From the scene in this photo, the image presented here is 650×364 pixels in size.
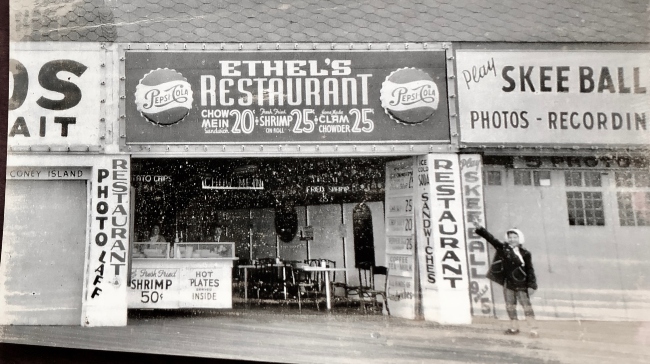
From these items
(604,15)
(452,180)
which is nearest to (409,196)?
(452,180)

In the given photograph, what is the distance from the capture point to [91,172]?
265 centimetres

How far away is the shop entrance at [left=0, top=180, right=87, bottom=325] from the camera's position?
2307 mm

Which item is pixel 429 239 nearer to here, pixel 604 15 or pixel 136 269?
pixel 604 15

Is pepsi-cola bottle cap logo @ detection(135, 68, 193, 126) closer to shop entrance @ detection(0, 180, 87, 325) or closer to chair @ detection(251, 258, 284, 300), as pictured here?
shop entrance @ detection(0, 180, 87, 325)

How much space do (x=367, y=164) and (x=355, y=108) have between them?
0.35 m

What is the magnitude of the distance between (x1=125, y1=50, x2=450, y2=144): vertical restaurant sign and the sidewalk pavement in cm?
91

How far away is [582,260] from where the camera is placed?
2143 mm

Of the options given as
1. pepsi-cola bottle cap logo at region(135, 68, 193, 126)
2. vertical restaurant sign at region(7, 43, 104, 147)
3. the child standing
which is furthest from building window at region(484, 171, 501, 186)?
vertical restaurant sign at region(7, 43, 104, 147)

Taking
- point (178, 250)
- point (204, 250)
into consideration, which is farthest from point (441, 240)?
point (178, 250)

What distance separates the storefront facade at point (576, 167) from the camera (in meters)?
2.09

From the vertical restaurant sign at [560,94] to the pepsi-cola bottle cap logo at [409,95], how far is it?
153mm

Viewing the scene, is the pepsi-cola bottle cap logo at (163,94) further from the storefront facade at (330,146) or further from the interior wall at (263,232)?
the interior wall at (263,232)

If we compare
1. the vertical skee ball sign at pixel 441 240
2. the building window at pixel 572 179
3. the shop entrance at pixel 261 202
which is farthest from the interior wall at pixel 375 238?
the building window at pixel 572 179

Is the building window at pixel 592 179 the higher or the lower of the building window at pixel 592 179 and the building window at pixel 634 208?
the higher
